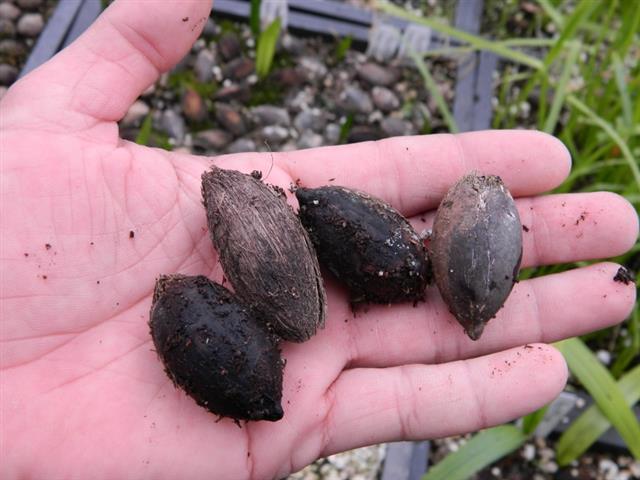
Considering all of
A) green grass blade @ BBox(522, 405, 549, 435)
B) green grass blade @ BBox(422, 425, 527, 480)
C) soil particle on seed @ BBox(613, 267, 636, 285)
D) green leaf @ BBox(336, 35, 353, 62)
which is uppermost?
green leaf @ BBox(336, 35, 353, 62)

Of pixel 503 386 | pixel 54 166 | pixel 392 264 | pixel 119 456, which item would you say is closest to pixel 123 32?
pixel 54 166

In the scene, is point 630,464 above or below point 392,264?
below

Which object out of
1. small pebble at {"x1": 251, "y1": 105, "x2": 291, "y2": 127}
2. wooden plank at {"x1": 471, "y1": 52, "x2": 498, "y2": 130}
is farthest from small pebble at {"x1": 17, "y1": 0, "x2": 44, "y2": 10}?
wooden plank at {"x1": 471, "y1": 52, "x2": 498, "y2": 130}

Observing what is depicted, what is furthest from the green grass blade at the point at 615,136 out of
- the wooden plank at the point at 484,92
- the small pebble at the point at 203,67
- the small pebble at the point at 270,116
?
the small pebble at the point at 203,67

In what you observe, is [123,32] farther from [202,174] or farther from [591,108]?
[591,108]

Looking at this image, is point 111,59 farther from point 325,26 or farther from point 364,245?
point 325,26

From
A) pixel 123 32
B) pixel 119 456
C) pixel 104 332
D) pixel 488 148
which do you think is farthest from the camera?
pixel 488 148

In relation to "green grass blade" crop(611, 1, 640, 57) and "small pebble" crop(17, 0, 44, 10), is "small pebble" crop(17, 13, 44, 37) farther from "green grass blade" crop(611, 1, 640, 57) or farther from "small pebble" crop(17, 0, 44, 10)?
"green grass blade" crop(611, 1, 640, 57)
